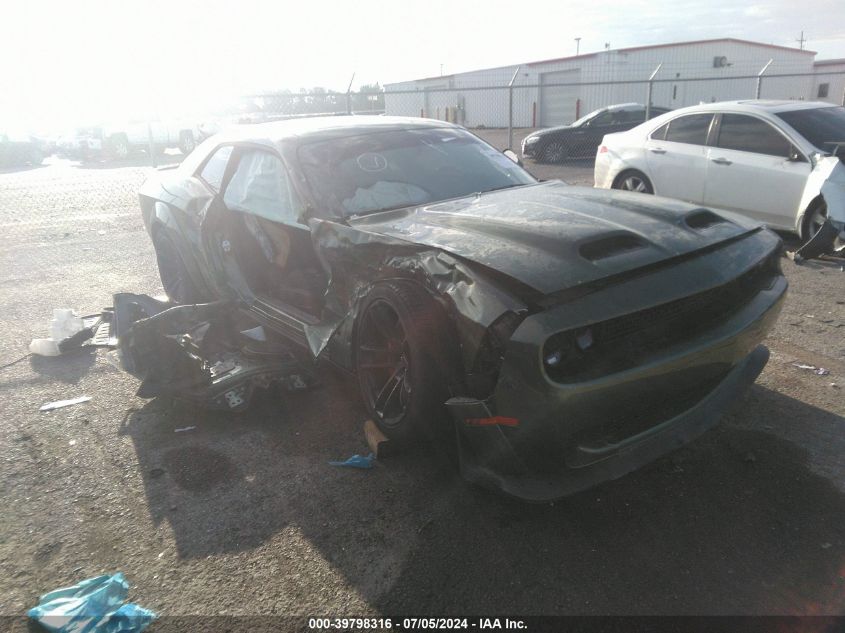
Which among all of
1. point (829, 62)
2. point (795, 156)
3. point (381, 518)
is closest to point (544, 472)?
point (381, 518)

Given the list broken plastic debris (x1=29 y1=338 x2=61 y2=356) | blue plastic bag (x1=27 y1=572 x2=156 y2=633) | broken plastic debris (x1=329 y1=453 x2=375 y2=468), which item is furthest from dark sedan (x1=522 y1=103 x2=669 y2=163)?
blue plastic bag (x1=27 y1=572 x2=156 y2=633)

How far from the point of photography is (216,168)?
476 centimetres

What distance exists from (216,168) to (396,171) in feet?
5.66

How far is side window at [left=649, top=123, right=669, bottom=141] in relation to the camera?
25.6 ft

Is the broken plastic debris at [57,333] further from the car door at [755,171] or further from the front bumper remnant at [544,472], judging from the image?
the car door at [755,171]

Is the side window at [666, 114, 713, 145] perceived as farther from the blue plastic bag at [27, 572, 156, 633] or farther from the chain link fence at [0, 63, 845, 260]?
the blue plastic bag at [27, 572, 156, 633]

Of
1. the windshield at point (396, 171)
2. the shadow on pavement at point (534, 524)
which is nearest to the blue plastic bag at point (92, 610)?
the shadow on pavement at point (534, 524)

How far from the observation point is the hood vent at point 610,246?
8.47ft

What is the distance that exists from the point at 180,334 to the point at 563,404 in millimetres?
2860

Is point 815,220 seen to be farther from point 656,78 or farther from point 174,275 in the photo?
point 656,78

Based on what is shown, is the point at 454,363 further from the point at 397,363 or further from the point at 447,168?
the point at 447,168

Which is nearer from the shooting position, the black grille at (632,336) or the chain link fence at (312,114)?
the black grille at (632,336)

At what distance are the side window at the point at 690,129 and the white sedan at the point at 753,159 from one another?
0.01 m

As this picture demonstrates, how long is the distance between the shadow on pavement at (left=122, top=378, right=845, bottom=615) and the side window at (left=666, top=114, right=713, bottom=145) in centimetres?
488
